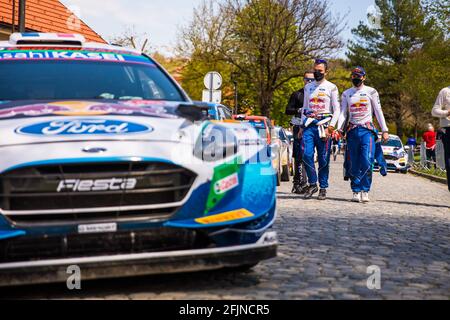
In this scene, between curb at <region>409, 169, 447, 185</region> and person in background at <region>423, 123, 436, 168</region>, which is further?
person in background at <region>423, 123, 436, 168</region>

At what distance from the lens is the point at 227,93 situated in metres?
56.3

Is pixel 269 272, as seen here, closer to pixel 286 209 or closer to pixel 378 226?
pixel 378 226

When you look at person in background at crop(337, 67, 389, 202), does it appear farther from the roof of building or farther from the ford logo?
the roof of building

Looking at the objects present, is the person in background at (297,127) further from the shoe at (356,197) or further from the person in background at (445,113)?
the person in background at (445,113)

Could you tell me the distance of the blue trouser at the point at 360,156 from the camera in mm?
11609

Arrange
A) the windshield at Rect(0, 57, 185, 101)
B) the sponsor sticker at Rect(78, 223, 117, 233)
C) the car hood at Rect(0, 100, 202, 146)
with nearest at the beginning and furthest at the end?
the sponsor sticker at Rect(78, 223, 117, 233), the car hood at Rect(0, 100, 202, 146), the windshield at Rect(0, 57, 185, 101)

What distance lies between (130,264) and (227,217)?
2.16 ft

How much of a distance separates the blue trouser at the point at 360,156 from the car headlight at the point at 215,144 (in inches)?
271

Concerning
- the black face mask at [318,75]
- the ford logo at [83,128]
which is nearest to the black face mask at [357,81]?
the black face mask at [318,75]

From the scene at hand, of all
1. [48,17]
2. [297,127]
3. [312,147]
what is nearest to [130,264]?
[312,147]

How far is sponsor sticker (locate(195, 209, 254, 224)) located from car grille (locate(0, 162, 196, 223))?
196 mm

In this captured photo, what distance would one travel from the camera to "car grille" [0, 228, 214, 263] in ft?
13.9

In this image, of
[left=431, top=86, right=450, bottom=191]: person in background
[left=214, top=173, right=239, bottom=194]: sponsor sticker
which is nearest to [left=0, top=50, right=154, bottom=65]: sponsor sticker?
[left=214, top=173, right=239, bottom=194]: sponsor sticker
